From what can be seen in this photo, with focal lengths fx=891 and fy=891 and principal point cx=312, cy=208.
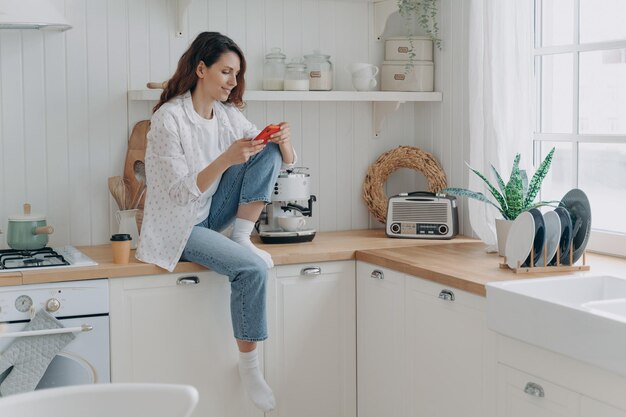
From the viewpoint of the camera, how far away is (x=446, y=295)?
2.80 m

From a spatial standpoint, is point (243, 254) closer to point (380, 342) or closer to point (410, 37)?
point (380, 342)

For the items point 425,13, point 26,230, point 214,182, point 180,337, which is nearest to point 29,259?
point 26,230

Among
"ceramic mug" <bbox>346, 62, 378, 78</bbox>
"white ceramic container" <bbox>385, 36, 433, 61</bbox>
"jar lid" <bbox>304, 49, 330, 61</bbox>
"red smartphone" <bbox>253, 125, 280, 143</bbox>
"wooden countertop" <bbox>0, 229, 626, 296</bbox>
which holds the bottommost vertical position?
A: "wooden countertop" <bbox>0, 229, 626, 296</bbox>

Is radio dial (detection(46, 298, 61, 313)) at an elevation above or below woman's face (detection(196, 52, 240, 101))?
below

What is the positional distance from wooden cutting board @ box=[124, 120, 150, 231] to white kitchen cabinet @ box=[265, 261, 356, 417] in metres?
0.64

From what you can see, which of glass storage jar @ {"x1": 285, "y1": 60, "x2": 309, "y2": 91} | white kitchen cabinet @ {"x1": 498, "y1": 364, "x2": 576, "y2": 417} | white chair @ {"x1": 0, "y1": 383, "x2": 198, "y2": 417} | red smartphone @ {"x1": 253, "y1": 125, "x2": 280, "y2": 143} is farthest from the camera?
glass storage jar @ {"x1": 285, "y1": 60, "x2": 309, "y2": 91}

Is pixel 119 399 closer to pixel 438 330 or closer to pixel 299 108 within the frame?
pixel 438 330

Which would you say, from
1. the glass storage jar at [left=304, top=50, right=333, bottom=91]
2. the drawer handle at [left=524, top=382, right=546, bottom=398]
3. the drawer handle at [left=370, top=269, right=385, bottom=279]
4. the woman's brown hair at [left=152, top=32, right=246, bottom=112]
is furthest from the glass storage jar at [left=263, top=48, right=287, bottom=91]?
the drawer handle at [left=524, top=382, right=546, bottom=398]

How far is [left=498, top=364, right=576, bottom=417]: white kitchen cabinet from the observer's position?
228 centimetres

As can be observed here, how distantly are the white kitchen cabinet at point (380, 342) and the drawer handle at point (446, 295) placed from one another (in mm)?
271

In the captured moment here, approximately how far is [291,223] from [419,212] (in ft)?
1.76

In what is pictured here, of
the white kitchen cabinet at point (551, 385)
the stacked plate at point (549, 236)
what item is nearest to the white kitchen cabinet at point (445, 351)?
the white kitchen cabinet at point (551, 385)

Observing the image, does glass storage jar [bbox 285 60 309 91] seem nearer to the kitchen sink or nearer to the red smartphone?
the red smartphone

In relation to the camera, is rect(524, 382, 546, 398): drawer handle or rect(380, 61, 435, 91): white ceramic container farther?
rect(380, 61, 435, 91): white ceramic container
